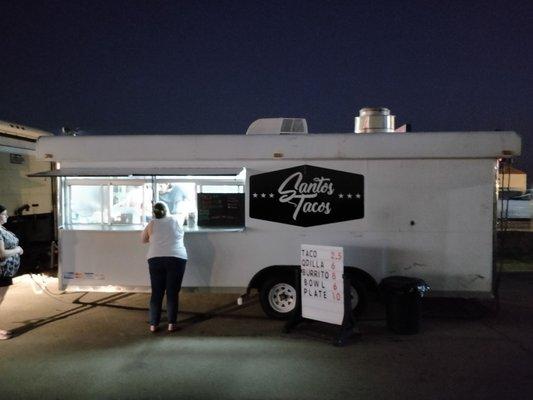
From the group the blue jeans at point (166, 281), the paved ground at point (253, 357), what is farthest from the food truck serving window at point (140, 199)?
the paved ground at point (253, 357)

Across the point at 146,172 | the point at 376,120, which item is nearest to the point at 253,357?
the point at 146,172

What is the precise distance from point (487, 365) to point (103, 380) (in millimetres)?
4088

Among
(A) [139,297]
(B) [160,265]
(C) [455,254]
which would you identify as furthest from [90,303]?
(C) [455,254]

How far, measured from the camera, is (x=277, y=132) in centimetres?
754

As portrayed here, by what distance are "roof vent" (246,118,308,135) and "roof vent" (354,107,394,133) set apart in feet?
3.08

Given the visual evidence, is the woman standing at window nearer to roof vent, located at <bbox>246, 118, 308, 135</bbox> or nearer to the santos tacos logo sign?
the santos tacos logo sign

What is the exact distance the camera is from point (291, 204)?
264 inches

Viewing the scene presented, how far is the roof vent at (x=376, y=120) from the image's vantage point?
7.36 m

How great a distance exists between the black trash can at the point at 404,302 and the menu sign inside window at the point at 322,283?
2.42 feet

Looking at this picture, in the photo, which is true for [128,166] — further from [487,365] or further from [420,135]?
[487,365]

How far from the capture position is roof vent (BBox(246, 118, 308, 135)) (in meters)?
7.48

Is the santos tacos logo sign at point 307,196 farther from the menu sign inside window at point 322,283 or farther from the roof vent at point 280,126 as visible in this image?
the roof vent at point 280,126

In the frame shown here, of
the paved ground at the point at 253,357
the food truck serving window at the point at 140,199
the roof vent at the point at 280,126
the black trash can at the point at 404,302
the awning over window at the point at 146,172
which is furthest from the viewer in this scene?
the roof vent at the point at 280,126

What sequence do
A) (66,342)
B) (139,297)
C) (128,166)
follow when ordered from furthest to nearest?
(139,297) < (128,166) < (66,342)
